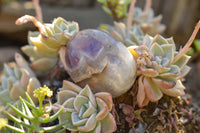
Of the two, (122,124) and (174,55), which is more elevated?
(174,55)

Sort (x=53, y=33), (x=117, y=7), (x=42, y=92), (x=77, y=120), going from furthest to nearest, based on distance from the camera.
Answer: (x=117, y=7), (x=53, y=33), (x=77, y=120), (x=42, y=92)

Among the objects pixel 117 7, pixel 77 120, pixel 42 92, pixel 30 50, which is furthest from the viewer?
pixel 117 7

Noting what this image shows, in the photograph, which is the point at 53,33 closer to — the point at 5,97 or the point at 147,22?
the point at 5,97

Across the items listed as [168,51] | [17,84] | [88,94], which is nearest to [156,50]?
[168,51]

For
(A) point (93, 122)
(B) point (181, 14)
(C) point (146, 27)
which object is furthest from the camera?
(B) point (181, 14)

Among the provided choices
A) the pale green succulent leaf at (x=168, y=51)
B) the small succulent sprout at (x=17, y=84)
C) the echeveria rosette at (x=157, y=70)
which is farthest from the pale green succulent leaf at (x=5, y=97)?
the pale green succulent leaf at (x=168, y=51)

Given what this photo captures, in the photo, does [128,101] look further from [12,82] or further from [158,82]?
[12,82]

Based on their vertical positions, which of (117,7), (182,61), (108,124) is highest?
(117,7)

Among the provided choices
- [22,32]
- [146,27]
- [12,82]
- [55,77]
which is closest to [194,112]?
[146,27]
